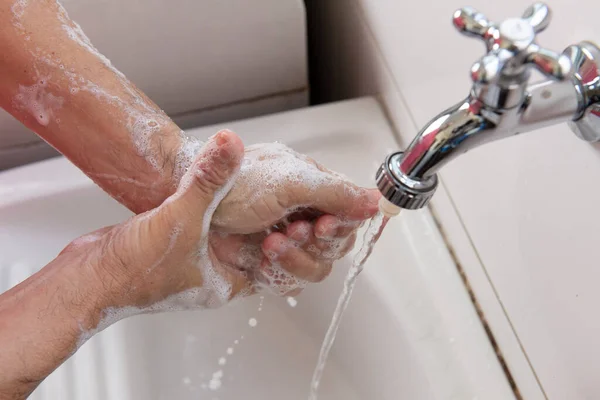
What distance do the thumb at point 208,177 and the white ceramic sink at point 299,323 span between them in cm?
23

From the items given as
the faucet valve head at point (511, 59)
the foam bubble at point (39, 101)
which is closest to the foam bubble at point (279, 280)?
the foam bubble at point (39, 101)

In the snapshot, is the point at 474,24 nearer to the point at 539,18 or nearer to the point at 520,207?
the point at 539,18

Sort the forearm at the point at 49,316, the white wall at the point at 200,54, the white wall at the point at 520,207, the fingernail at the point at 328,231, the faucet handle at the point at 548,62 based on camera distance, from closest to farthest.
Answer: the faucet handle at the point at 548,62, the white wall at the point at 520,207, the forearm at the point at 49,316, the fingernail at the point at 328,231, the white wall at the point at 200,54

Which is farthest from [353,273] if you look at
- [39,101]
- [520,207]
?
[39,101]

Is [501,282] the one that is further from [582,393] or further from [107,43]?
[107,43]

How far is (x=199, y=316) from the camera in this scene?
2.61 feet

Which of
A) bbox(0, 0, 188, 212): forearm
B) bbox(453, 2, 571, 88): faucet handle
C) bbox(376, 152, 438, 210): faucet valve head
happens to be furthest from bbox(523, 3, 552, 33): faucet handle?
bbox(0, 0, 188, 212): forearm

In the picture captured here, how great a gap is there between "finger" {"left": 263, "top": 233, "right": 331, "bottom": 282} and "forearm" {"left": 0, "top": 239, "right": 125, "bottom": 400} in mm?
172

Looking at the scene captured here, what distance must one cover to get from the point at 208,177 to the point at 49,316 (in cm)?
21

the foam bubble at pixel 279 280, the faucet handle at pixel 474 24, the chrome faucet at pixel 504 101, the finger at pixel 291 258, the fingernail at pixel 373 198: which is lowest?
the foam bubble at pixel 279 280

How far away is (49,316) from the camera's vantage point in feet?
1.77

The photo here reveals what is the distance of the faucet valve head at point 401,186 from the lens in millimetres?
356

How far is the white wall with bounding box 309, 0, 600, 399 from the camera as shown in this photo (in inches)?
16.3

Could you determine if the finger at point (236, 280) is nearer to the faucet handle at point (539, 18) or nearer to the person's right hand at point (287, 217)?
the person's right hand at point (287, 217)
